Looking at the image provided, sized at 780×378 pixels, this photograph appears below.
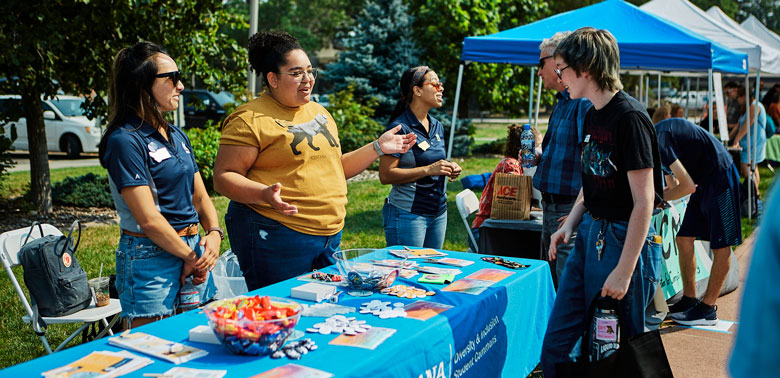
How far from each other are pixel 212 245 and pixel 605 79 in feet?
6.01

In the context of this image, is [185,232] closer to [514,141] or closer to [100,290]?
[100,290]

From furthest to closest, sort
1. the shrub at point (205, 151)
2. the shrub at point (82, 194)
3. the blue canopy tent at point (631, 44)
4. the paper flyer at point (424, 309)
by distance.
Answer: the shrub at point (205, 151) → the shrub at point (82, 194) → the blue canopy tent at point (631, 44) → the paper flyer at point (424, 309)

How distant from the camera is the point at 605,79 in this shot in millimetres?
2623

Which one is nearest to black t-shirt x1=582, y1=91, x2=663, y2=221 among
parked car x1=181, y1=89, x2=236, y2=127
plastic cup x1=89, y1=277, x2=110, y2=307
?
plastic cup x1=89, y1=277, x2=110, y2=307

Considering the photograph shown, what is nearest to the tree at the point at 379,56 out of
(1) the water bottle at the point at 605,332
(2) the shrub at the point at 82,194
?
(2) the shrub at the point at 82,194

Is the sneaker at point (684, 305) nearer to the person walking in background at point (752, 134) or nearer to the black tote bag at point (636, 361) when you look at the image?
the black tote bag at point (636, 361)

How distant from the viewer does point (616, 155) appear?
2586 millimetres

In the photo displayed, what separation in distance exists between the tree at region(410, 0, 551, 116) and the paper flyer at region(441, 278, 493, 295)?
565 inches

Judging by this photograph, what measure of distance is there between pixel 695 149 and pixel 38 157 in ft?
24.7

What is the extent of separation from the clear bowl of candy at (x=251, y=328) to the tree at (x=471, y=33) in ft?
50.1

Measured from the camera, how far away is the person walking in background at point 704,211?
454 cm

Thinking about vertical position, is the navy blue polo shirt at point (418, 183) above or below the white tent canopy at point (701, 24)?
below

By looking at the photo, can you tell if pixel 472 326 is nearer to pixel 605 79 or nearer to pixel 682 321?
pixel 605 79

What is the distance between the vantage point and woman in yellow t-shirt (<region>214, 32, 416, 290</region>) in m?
2.97
